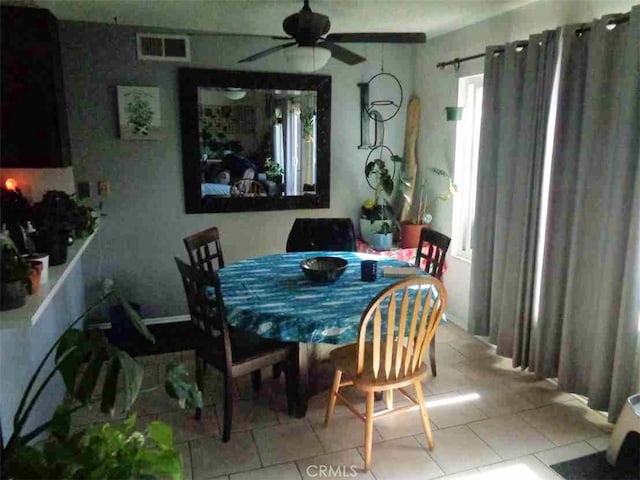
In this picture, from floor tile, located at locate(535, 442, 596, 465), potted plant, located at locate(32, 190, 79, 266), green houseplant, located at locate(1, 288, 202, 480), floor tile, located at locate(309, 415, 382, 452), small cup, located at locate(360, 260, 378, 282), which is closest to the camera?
green houseplant, located at locate(1, 288, 202, 480)

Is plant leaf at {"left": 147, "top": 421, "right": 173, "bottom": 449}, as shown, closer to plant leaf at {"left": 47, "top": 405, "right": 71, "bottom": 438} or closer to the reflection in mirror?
plant leaf at {"left": 47, "top": 405, "right": 71, "bottom": 438}

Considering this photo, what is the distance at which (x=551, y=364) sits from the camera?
278 centimetres

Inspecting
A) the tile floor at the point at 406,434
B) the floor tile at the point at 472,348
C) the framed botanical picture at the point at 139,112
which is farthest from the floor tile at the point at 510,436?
the framed botanical picture at the point at 139,112

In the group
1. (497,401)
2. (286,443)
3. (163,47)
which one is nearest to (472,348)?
(497,401)

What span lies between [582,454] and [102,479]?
209cm

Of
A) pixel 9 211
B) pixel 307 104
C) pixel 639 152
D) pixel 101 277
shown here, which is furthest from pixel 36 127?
pixel 639 152

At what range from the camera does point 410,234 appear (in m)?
4.02

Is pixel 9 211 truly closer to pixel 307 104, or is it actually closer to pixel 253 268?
pixel 253 268

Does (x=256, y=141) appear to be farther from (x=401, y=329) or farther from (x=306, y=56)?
(x=401, y=329)

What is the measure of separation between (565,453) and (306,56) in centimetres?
222

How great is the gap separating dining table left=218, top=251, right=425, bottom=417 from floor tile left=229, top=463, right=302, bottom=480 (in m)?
0.41

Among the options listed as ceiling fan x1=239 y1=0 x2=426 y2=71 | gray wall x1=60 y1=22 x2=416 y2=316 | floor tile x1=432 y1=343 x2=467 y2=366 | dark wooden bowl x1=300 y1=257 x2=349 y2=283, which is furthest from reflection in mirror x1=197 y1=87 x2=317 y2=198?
floor tile x1=432 y1=343 x2=467 y2=366

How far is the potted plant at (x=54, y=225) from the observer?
1.83m

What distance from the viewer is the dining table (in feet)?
6.94
